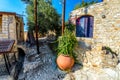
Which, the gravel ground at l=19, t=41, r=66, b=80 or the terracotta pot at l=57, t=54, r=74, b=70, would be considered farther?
the gravel ground at l=19, t=41, r=66, b=80

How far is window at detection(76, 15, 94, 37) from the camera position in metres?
→ 13.3

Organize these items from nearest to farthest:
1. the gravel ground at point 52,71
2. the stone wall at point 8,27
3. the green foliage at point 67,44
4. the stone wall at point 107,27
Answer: the gravel ground at point 52,71 → the green foliage at point 67,44 → the stone wall at point 107,27 → the stone wall at point 8,27

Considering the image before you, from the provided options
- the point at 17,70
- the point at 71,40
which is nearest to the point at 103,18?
the point at 71,40

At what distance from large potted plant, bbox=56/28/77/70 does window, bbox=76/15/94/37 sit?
15.5 ft

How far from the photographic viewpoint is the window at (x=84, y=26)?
43.6 feet

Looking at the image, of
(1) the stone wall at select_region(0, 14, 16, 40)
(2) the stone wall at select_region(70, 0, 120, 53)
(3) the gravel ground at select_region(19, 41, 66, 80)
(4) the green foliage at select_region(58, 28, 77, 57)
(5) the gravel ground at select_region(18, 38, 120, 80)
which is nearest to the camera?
(5) the gravel ground at select_region(18, 38, 120, 80)

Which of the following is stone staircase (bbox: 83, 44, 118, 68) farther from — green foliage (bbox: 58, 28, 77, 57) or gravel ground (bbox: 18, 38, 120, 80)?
green foliage (bbox: 58, 28, 77, 57)

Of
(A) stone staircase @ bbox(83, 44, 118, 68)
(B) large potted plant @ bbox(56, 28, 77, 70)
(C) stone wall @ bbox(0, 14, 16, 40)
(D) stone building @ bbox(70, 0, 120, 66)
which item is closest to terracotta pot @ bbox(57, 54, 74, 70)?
(B) large potted plant @ bbox(56, 28, 77, 70)

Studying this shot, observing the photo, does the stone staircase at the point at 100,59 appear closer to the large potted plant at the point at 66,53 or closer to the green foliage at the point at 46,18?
the large potted plant at the point at 66,53

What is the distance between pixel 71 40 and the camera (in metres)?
8.77

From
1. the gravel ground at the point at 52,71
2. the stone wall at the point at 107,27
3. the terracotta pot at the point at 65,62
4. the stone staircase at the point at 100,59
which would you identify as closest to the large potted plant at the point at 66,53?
the terracotta pot at the point at 65,62

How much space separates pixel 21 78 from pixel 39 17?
19.5ft

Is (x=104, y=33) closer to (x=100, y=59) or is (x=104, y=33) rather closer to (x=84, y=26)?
(x=100, y=59)

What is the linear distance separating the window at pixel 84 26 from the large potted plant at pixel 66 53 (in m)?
4.73
